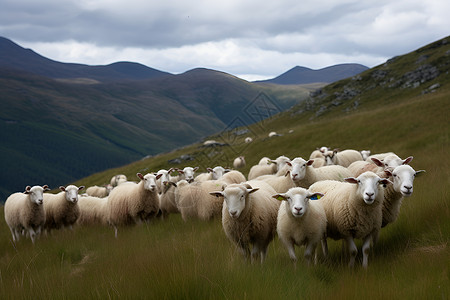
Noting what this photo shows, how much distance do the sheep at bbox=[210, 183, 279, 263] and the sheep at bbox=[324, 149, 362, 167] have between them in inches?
426

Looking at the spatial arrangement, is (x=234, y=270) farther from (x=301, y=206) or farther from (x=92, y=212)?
(x=92, y=212)

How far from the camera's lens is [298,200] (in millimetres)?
6117

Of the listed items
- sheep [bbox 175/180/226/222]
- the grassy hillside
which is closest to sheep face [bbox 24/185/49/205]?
the grassy hillside

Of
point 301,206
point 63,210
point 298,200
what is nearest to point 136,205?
point 63,210

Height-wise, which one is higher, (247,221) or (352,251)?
(247,221)

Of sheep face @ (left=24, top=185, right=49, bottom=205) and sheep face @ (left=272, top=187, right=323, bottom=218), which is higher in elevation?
sheep face @ (left=272, top=187, right=323, bottom=218)

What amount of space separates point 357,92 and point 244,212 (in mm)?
60816

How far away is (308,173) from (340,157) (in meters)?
8.24

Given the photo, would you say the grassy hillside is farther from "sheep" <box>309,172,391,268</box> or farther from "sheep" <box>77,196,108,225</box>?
"sheep" <box>77,196,108,225</box>

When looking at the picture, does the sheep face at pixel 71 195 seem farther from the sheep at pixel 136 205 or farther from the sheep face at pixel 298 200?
the sheep face at pixel 298 200

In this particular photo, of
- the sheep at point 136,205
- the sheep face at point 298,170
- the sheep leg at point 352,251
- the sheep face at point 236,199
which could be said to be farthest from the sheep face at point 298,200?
the sheep at point 136,205

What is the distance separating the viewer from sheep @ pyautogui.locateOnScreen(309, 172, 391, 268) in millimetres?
6145

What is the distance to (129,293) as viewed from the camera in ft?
13.0

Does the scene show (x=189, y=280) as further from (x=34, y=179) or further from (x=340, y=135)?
(x=34, y=179)
